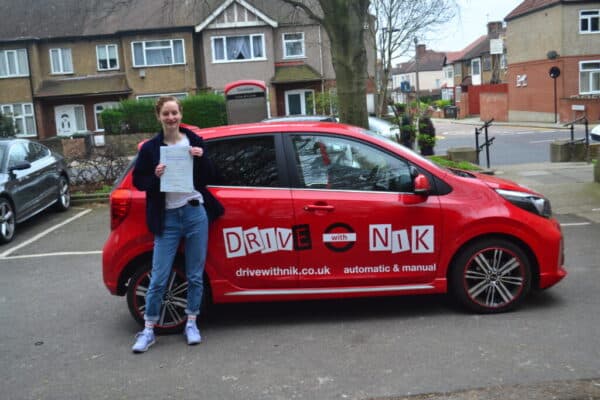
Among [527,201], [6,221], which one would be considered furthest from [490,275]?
[6,221]

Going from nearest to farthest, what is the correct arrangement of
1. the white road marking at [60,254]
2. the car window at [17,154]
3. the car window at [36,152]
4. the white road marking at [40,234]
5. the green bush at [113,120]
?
the white road marking at [60,254] < the white road marking at [40,234] < the car window at [17,154] < the car window at [36,152] < the green bush at [113,120]

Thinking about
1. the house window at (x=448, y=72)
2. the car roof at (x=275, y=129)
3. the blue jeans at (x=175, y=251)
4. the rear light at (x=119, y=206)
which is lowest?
the blue jeans at (x=175, y=251)

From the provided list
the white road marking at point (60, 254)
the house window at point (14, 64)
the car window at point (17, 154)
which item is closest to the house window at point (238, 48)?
the house window at point (14, 64)

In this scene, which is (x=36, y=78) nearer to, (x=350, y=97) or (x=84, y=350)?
(x=350, y=97)

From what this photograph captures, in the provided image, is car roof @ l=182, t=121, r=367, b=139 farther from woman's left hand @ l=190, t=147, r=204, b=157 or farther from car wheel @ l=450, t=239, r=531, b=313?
car wheel @ l=450, t=239, r=531, b=313

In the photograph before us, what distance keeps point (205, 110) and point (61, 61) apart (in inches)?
438

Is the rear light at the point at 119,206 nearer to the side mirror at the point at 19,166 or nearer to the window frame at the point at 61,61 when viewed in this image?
the side mirror at the point at 19,166

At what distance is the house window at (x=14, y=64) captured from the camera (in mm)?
37000

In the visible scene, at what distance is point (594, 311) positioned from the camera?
5457 mm

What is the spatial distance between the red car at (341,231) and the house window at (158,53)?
32.8 metres

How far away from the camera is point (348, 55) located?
13.5 m

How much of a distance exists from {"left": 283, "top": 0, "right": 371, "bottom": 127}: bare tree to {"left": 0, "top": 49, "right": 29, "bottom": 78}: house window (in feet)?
93.6

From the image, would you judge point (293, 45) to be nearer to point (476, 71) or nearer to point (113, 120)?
point (113, 120)

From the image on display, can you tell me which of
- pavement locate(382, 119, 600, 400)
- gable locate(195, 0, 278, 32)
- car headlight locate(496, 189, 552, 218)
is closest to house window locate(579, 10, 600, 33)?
gable locate(195, 0, 278, 32)
